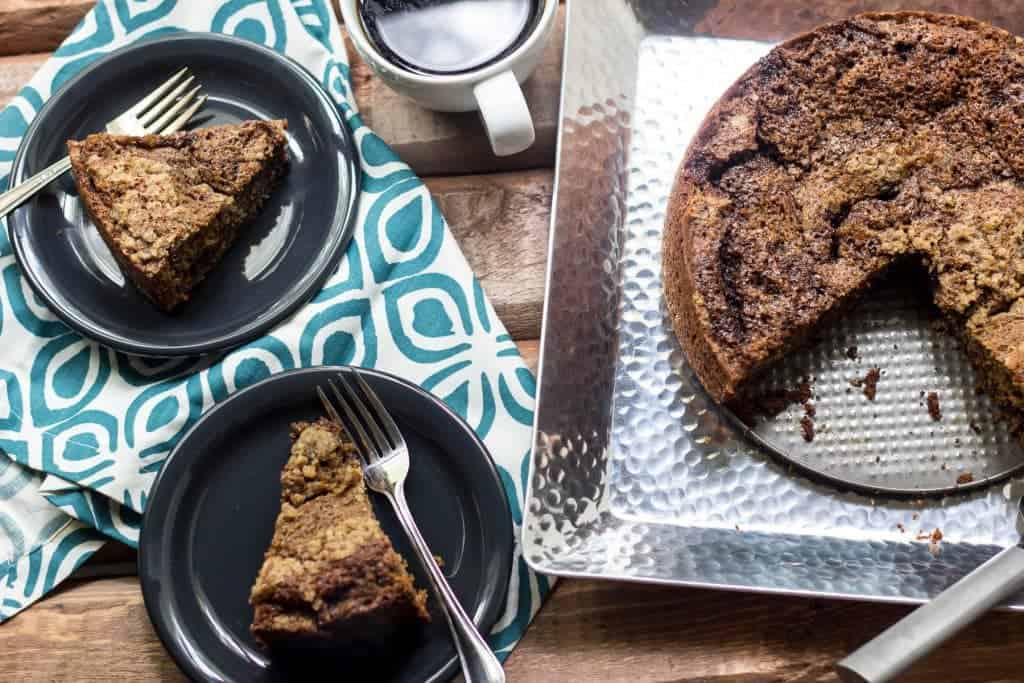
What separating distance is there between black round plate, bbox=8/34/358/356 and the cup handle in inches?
13.5

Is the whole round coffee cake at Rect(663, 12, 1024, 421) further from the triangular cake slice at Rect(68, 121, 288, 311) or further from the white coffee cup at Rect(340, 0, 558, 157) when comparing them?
the triangular cake slice at Rect(68, 121, 288, 311)

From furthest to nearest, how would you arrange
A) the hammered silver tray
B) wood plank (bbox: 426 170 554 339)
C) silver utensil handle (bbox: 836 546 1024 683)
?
wood plank (bbox: 426 170 554 339), the hammered silver tray, silver utensil handle (bbox: 836 546 1024 683)

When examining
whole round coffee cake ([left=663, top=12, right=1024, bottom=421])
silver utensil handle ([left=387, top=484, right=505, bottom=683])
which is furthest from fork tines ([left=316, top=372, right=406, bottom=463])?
whole round coffee cake ([left=663, top=12, right=1024, bottom=421])

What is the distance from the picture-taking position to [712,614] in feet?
6.39

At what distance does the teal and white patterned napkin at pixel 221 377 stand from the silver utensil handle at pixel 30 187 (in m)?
0.11

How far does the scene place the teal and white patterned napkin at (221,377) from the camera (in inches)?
77.9

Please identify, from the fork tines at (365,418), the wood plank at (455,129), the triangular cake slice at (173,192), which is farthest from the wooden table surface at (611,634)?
the triangular cake slice at (173,192)

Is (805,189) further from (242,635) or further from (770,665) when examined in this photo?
(242,635)

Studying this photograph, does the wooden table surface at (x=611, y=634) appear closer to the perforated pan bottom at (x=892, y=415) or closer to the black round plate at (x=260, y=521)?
the black round plate at (x=260, y=521)

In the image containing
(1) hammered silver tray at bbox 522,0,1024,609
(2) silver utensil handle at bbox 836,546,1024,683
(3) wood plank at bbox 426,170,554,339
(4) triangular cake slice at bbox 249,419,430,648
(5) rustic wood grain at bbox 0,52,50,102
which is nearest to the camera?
(2) silver utensil handle at bbox 836,546,1024,683

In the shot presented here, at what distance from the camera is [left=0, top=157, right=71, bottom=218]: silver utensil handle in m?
2.01

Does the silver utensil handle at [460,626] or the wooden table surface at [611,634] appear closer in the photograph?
the silver utensil handle at [460,626]

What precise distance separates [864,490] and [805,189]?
1.98 feet

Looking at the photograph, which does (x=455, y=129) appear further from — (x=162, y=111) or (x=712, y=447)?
(x=712, y=447)
